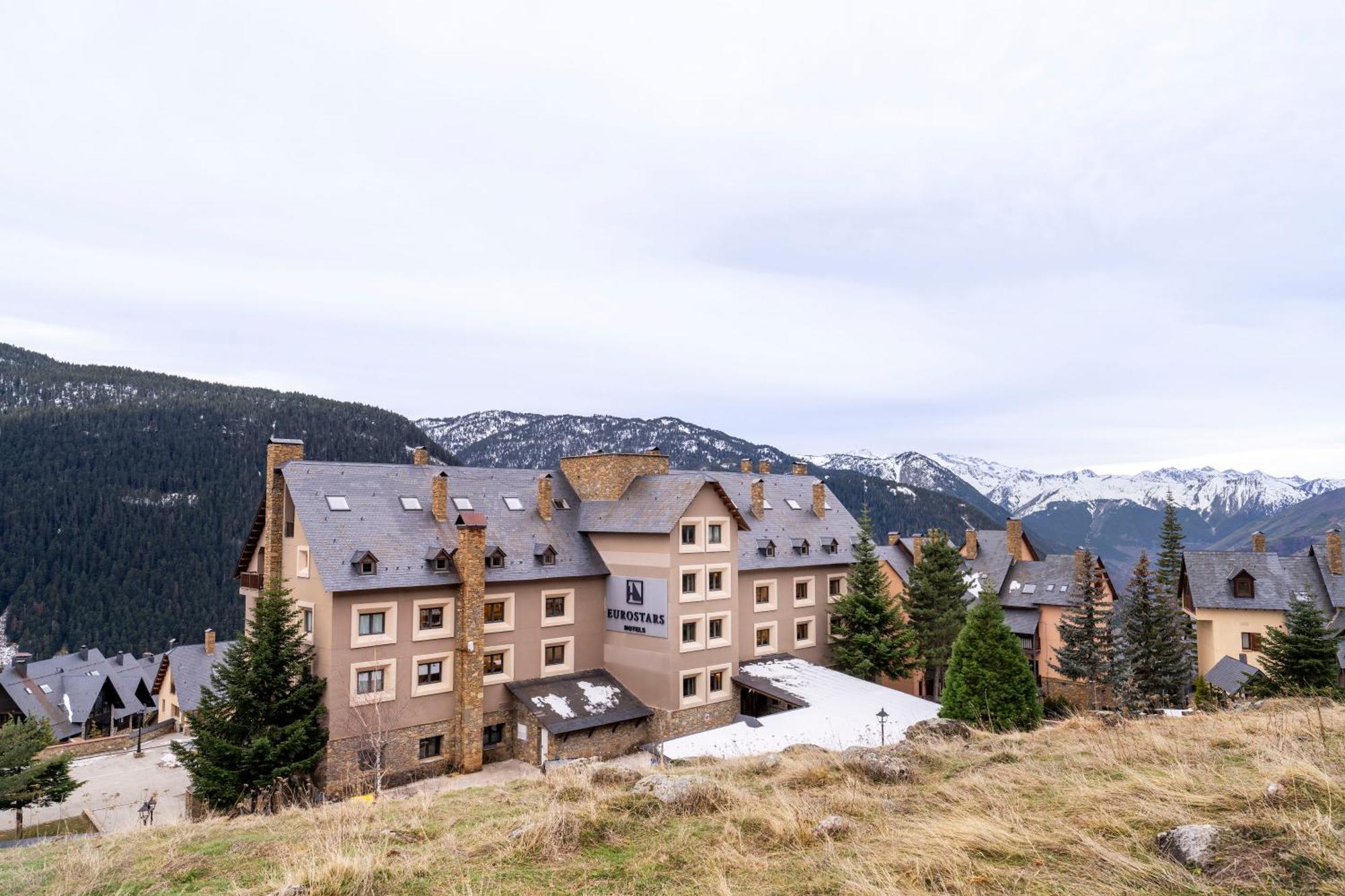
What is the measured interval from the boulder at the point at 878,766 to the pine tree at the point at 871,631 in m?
30.4

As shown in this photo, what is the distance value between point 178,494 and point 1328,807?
198 metres

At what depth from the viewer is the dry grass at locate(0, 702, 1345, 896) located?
19.9 ft

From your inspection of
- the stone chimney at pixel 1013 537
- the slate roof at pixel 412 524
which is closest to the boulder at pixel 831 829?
the slate roof at pixel 412 524

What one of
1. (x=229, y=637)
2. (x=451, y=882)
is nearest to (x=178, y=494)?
(x=229, y=637)

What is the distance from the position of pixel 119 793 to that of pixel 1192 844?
138 ft

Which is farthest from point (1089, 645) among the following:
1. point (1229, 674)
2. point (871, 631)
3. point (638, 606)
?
point (638, 606)

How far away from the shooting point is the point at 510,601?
32.5m

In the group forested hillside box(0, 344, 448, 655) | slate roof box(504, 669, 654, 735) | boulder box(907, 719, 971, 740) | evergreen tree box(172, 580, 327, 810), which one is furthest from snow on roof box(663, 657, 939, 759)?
forested hillside box(0, 344, 448, 655)

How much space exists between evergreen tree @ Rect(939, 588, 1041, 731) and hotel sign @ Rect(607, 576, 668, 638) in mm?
12400

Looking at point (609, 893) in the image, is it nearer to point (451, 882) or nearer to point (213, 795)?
point (451, 882)

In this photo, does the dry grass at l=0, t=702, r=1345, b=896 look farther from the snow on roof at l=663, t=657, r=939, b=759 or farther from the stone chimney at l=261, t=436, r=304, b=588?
the stone chimney at l=261, t=436, r=304, b=588

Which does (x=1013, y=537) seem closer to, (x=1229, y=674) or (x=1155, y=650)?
(x=1155, y=650)

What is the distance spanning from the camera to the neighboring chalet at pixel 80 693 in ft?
214

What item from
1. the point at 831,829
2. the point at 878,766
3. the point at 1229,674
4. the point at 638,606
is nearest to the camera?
the point at 831,829
